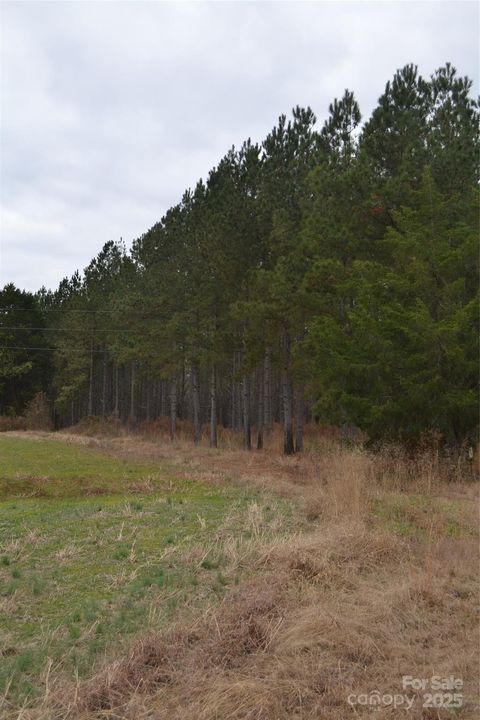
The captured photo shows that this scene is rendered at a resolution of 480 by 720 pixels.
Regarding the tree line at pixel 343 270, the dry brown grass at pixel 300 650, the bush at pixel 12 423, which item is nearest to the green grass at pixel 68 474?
the tree line at pixel 343 270

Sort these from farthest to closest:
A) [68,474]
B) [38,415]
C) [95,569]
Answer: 1. [38,415]
2. [68,474]
3. [95,569]

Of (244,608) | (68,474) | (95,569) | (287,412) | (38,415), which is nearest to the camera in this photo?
(244,608)

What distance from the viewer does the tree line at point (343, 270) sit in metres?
15.1

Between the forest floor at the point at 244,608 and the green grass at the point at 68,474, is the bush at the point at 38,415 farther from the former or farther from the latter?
the forest floor at the point at 244,608

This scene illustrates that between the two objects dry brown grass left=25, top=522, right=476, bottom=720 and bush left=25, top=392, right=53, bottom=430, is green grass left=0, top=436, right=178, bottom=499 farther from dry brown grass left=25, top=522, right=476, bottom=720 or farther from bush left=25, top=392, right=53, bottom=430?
bush left=25, top=392, right=53, bottom=430

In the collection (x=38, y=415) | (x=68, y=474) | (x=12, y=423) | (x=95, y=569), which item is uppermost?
(x=38, y=415)

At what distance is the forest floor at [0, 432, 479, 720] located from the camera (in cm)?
383

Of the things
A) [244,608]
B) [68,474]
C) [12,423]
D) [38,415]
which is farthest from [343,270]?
[12,423]

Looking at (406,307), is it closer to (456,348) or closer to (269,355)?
(456,348)

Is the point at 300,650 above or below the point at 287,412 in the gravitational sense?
below

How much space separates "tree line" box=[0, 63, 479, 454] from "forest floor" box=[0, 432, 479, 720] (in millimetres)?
4097

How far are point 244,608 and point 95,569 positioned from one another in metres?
2.75

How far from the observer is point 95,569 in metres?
7.11

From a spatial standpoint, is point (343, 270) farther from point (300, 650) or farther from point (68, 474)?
point (300, 650)
